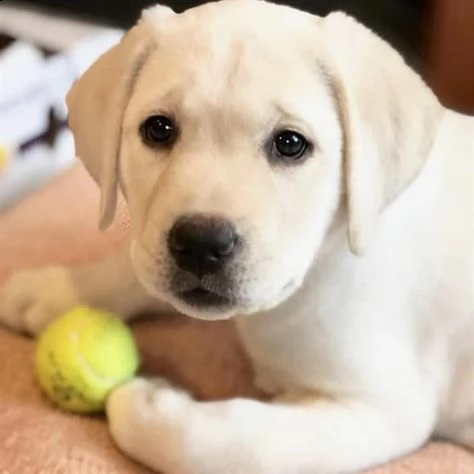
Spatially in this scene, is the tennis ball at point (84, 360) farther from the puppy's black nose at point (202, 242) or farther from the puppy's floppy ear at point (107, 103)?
the puppy's black nose at point (202, 242)

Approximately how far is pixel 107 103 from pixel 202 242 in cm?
30

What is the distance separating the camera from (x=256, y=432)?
141 centimetres

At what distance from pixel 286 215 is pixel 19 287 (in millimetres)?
667

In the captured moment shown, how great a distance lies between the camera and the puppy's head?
1.28 metres

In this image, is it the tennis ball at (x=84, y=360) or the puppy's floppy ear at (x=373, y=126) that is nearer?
the puppy's floppy ear at (x=373, y=126)

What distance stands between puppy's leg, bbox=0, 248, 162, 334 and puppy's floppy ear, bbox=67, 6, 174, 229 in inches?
10.2

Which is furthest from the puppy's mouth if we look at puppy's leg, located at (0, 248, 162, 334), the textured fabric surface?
puppy's leg, located at (0, 248, 162, 334)

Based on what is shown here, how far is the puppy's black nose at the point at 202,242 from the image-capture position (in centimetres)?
124

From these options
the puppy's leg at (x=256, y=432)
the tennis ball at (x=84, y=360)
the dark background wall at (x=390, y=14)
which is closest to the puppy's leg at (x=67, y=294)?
the tennis ball at (x=84, y=360)

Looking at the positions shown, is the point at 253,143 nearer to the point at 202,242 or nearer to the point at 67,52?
the point at 202,242

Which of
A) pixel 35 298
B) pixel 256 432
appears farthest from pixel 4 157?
pixel 256 432

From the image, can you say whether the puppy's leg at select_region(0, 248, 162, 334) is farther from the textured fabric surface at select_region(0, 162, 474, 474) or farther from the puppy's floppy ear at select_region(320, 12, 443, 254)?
the puppy's floppy ear at select_region(320, 12, 443, 254)

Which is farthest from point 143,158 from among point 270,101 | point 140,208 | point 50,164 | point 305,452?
point 50,164

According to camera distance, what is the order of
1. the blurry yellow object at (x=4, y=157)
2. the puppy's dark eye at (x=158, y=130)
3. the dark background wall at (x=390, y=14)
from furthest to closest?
the dark background wall at (x=390, y=14), the blurry yellow object at (x=4, y=157), the puppy's dark eye at (x=158, y=130)
